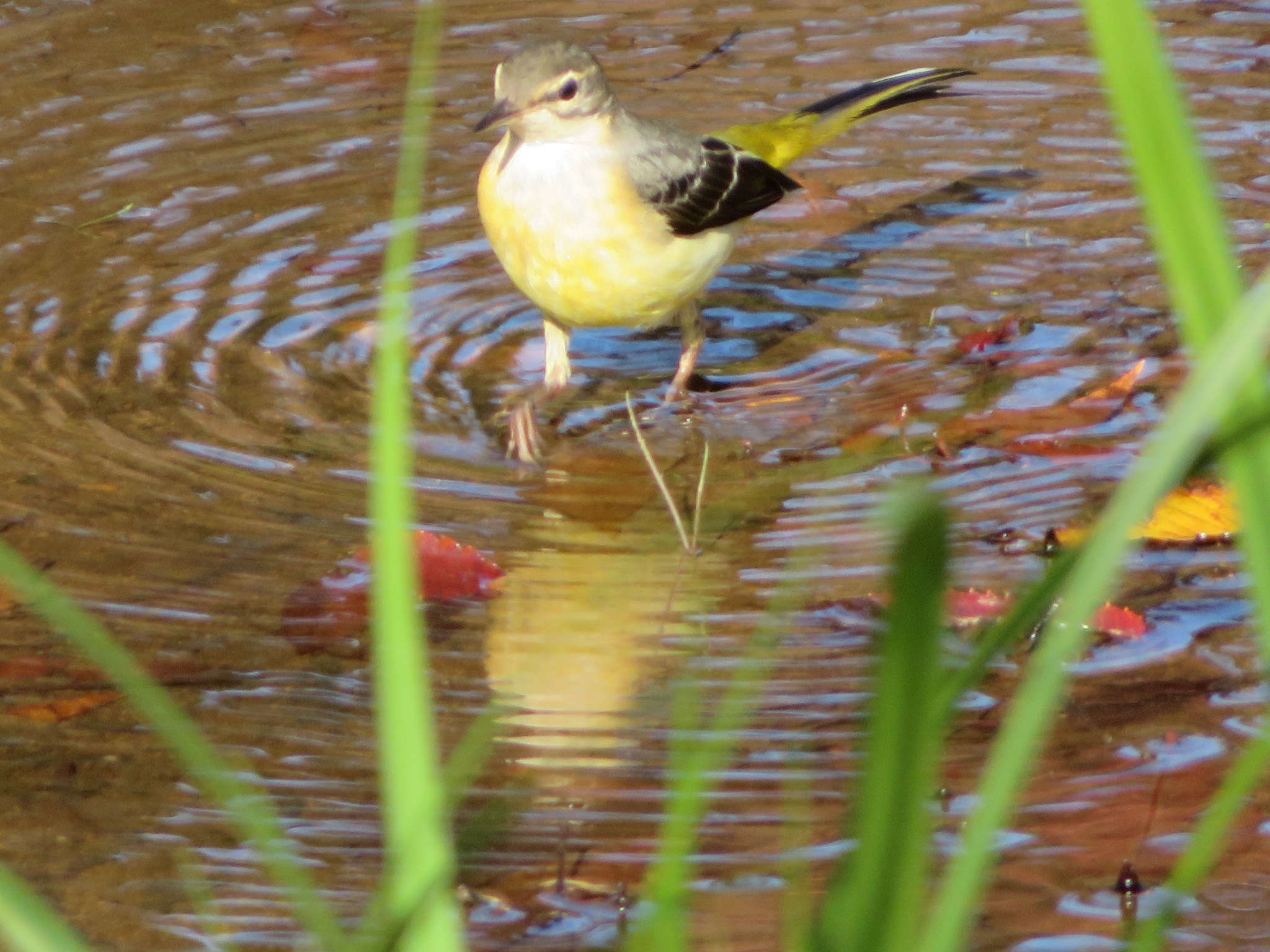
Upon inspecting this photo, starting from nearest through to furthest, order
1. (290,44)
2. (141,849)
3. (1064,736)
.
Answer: (141,849) → (1064,736) → (290,44)

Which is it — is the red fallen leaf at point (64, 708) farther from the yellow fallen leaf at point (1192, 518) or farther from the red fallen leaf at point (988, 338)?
the red fallen leaf at point (988, 338)

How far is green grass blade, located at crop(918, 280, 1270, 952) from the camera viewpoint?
1.33 meters

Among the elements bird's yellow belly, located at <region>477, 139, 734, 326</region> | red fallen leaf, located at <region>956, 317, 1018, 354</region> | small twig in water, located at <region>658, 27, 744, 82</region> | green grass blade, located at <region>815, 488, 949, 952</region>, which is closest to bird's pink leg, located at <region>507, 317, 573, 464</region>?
bird's yellow belly, located at <region>477, 139, 734, 326</region>

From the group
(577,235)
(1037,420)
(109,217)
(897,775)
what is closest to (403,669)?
(897,775)

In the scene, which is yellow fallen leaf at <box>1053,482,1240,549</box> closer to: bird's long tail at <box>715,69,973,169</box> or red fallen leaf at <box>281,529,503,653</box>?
red fallen leaf at <box>281,529,503,653</box>

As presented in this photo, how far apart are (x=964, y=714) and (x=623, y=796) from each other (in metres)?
0.86

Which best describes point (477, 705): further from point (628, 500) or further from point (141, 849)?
point (628, 500)

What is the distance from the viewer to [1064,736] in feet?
12.3

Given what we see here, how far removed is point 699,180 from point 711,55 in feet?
10.0

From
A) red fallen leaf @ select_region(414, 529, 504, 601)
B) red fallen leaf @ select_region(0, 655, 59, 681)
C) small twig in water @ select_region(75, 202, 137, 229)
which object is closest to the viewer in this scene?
red fallen leaf @ select_region(0, 655, 59, 681)

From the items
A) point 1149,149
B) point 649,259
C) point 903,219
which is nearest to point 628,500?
point 649,259

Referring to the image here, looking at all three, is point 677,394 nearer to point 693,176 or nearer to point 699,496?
point 693,176

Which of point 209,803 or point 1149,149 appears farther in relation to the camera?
point 209,803

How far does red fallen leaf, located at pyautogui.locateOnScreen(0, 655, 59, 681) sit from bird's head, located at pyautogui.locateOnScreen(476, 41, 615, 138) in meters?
2.38
